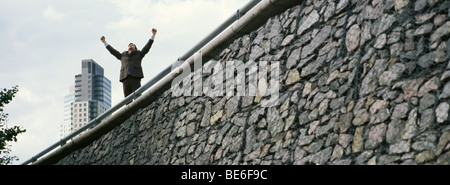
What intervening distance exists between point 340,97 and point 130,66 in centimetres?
613

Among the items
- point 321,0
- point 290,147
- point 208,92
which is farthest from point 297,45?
point 208,92

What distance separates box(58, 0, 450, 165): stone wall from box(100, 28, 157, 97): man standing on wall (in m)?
2.36

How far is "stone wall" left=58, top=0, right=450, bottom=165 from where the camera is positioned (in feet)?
20.9

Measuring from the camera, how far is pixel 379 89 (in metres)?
6.96

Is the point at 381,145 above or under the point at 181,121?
under

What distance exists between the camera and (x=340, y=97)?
746 cm

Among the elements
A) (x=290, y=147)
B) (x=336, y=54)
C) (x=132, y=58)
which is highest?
(x=132, y=58)

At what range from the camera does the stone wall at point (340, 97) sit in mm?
6383

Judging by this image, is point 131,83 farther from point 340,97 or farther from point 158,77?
point 340,97

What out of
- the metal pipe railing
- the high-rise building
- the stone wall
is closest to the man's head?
the metal pipe railing

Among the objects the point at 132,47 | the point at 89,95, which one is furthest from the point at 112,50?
the point at 89,95

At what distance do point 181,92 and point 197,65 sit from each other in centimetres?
63

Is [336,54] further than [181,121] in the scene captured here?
No
